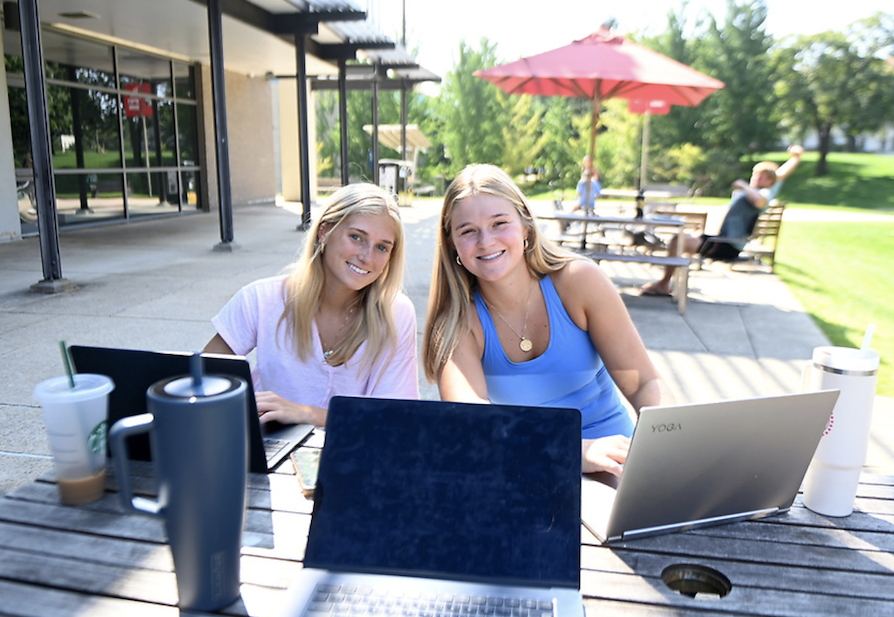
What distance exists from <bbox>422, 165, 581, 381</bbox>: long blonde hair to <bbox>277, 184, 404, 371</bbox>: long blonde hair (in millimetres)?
120

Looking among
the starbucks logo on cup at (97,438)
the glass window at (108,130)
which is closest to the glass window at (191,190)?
the glass window at (108,130)

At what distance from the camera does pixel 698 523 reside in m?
1.14

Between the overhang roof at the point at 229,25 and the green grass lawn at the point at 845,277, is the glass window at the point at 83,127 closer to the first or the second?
the overhang roof at the point at 229,25

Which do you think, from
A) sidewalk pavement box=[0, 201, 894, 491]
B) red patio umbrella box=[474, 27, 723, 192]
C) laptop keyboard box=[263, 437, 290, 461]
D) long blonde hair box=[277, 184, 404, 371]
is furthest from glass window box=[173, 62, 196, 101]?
laptop keyboard box=[263, 437, 290, 461]

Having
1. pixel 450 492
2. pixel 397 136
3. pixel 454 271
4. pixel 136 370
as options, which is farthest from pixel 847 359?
pixel 397 136

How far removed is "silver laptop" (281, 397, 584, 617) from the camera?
889mm

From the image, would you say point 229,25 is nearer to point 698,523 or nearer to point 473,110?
point 698,523

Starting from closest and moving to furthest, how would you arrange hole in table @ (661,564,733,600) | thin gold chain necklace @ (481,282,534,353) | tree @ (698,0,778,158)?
hole in table @ (661,564,733,600)
thin gold chain necklace @ (481,282,534,353)
tree @ (698,0,778,158)

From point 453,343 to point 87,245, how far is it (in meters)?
8.40

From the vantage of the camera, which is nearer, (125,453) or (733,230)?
(125,453)

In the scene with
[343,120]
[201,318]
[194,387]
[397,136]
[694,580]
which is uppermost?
[397,136]

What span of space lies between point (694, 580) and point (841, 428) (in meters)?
0.40

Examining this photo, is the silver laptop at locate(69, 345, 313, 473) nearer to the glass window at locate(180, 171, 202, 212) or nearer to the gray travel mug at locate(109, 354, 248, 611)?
the gray travel mug at locate(109, 354, 248, 611)

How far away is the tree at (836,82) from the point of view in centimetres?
3247
